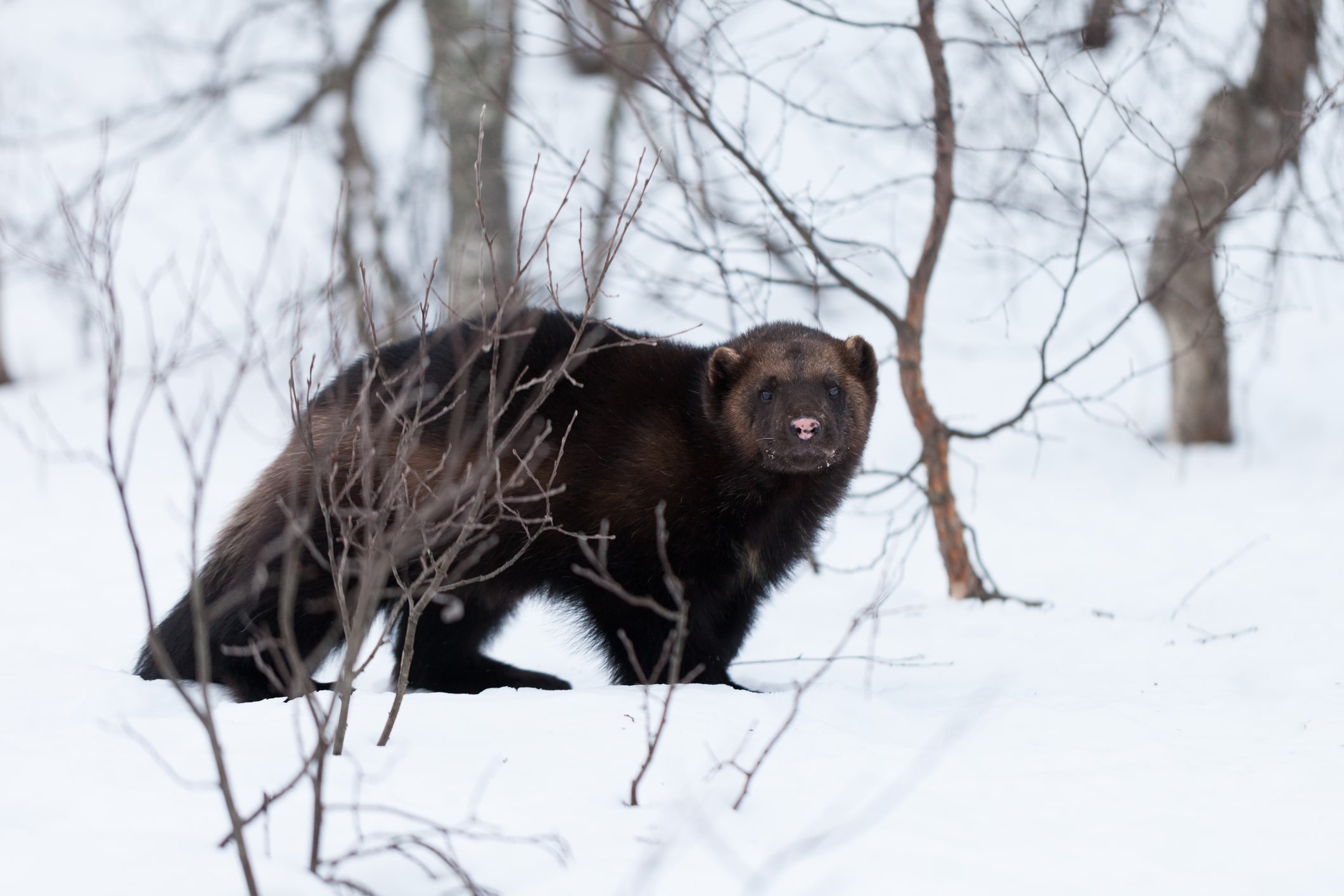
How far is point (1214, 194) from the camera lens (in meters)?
7.89

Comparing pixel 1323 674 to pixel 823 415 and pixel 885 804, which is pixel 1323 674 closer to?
pixel 823 415

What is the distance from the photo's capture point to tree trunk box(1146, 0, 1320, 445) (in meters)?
7.14

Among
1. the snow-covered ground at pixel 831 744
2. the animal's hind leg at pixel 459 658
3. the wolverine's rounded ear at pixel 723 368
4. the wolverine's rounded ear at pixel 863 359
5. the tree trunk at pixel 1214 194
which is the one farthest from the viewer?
the tree trunk at pixel 1214 194

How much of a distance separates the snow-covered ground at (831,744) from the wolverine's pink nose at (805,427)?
78 cm

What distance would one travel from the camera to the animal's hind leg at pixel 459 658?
14.5ft

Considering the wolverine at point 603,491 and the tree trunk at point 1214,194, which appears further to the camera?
the tree trunk at point 1214,194

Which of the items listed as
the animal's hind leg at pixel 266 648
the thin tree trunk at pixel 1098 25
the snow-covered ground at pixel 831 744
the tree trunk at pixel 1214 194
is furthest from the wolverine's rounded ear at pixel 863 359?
the tree trunk at pixel 1214 194

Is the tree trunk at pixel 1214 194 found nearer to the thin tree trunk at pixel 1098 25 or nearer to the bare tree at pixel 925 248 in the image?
the thin tree trunk at pixel 1098 25

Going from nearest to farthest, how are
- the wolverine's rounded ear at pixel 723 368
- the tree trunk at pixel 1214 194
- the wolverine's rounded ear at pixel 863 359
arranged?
the wolverine's rounded ear at pixel 723 368, the wolverine's rounded ear at pixel 863 359, the tree trunk at pixel 1214 194

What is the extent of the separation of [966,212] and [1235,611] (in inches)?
471

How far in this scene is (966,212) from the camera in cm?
1647

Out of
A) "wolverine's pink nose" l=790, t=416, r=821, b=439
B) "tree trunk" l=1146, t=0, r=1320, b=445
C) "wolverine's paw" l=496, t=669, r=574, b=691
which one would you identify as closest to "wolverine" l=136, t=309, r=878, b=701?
"wolverine's pink nose" l=790, t=416, r=821, b=439

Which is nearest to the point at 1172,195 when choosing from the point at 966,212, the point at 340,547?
the point at 340,547

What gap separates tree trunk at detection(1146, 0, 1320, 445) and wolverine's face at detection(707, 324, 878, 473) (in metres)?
3.05
